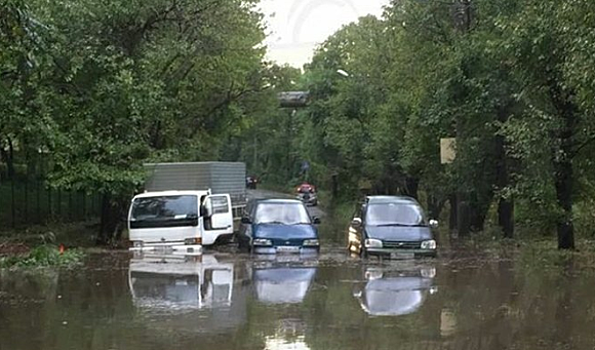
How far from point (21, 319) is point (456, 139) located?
17924mm

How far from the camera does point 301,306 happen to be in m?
12.9

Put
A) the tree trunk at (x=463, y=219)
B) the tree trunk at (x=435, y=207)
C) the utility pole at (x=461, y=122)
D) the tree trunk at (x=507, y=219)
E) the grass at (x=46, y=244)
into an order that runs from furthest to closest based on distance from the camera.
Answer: the tree trunk at (x=435, y=207) → the tree trunk at (x=463, y=219) → the tree trunk at (x=507, y=219) → the utility pole at (x=461, y=122) → the grass at (x=46, y=244)

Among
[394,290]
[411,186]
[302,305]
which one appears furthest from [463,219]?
[302,305]

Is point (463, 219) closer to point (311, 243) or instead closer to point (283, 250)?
point (311, 243)

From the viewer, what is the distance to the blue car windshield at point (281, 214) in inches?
865

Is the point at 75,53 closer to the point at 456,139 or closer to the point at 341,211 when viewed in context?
the point at 456,139

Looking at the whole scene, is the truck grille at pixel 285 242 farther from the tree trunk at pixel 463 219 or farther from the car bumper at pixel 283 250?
the tree trunk at pixel 463 219

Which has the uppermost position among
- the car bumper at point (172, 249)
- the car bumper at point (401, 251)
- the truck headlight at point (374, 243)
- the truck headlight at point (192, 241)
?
the truck headlight at point (374, 243)

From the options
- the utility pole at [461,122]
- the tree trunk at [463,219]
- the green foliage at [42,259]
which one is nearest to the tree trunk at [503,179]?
the utility pole at [461,122]

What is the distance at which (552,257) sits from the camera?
66.0 feet

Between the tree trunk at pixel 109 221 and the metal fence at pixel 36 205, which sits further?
the metal fence at pixel 36 205

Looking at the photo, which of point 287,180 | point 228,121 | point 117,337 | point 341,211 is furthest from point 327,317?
point 287,180

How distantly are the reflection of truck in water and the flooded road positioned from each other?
0.03 m

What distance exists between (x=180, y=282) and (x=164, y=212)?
6.69m
